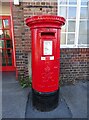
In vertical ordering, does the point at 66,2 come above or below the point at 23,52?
above

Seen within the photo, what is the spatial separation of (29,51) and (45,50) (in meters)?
1.64

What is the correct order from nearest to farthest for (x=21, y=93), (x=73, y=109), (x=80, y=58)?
(x=73, y=109)
(x=21, y=93)
(x=80, y=58)

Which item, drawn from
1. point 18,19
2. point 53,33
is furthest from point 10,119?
point 18,19

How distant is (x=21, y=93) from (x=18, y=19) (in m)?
2.08

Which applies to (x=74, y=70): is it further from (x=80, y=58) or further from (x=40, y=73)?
(x=40, y=73)

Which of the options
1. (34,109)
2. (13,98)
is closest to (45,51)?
(34,109)

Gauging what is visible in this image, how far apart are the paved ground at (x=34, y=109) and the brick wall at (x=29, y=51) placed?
0.37m

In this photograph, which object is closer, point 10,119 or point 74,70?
point 10,119

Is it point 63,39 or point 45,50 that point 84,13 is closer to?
point 63,39

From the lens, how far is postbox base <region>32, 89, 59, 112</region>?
2715 millimetres

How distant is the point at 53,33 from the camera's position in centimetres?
251

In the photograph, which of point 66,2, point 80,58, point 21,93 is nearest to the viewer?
point 21,93

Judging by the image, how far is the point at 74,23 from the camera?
4035mm

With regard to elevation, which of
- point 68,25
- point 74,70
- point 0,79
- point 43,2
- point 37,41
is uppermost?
point 43,2
